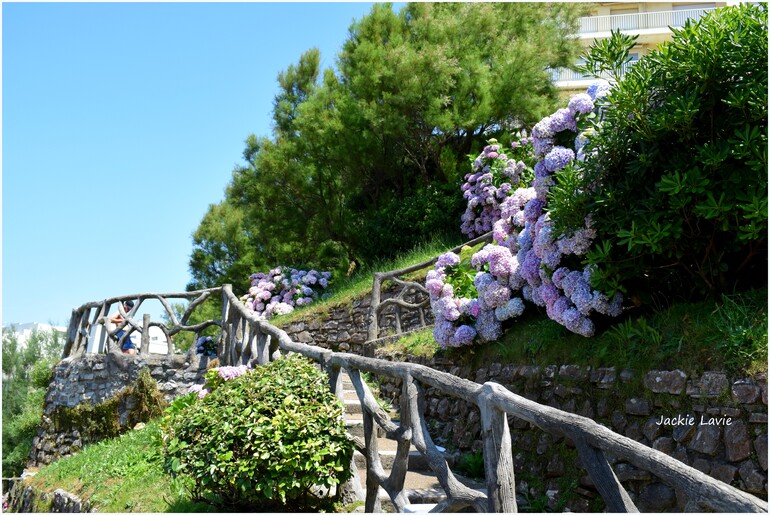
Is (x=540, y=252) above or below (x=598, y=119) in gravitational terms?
below

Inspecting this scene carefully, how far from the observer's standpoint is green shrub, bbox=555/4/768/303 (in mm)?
5125

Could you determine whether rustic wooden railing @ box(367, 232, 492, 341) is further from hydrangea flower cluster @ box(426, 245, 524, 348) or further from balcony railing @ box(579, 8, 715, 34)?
balcony railing @ box(579, 8, 715, 34)

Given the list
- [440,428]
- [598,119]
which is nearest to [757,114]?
[598,119]

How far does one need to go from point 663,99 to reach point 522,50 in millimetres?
12686

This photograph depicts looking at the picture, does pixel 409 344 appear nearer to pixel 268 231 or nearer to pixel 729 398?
pixel 729 398

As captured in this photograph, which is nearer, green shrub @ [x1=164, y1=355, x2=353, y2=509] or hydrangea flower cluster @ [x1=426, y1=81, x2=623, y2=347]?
green shrub @ [x1=164, y1=355, x2=353, y2=509]

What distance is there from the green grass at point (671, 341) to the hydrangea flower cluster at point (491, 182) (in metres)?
8.07

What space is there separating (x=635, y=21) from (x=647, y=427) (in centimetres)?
2803

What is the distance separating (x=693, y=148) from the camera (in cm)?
545

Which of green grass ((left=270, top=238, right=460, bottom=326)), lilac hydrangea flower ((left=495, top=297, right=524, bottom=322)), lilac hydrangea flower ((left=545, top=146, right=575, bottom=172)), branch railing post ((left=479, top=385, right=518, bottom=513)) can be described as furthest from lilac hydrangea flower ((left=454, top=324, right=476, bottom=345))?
green grass ((left=270, top=238, right=460, bottom=326))

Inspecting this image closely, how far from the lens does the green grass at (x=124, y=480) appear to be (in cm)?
625

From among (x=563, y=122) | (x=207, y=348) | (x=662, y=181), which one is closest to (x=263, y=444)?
(x=662, y=181)

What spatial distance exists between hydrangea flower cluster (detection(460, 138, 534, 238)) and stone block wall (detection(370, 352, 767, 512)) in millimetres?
8386

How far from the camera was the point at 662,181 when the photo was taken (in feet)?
17.3
